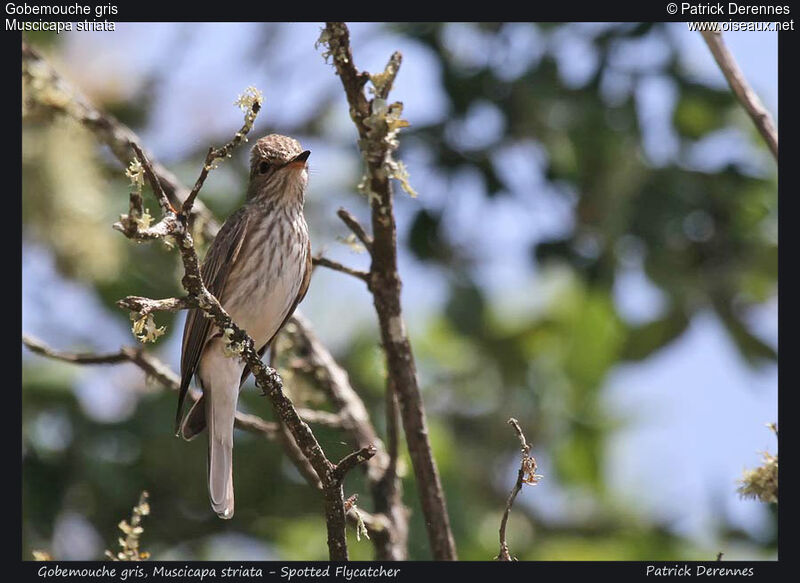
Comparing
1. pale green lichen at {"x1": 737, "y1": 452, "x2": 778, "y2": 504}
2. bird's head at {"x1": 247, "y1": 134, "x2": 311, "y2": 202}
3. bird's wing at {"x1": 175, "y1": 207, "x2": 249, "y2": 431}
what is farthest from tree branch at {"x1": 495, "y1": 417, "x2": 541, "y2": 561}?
bird's head at {"x1": 247, "y1": 134, "x2": 311, "y2": 202}

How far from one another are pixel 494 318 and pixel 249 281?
295 centimetres

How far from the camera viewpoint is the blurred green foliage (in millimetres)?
5406

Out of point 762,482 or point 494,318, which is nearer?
point 762,482

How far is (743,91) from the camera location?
3.64 meters

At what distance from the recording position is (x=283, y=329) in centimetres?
456

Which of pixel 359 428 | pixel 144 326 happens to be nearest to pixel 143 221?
pixel 144 326

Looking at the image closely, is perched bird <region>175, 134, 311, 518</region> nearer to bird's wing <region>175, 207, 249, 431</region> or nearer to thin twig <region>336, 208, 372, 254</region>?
bird's wing <region>175, 207, 249, 431</region>

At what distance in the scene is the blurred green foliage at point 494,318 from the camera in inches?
213

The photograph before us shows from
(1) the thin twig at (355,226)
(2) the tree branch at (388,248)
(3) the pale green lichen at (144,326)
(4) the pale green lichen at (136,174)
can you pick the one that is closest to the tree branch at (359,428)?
(2) the tree branch at (388,248)

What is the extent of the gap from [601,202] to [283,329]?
2.20m

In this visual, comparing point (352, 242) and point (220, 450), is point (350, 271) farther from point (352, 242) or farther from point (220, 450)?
point (220, 450)

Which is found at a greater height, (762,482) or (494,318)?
(494,318)

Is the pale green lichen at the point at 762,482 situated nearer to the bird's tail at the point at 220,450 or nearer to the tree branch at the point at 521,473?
the tree branch at the point at 521,473
